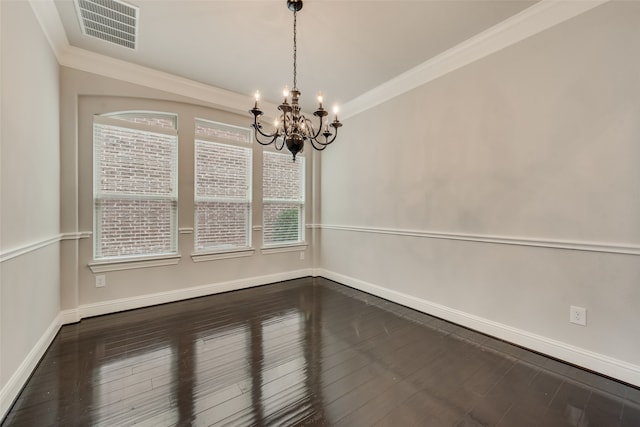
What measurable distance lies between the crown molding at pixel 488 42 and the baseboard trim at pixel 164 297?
3.05m

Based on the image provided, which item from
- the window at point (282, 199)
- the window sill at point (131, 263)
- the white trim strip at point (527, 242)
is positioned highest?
the window at point (282, 199)

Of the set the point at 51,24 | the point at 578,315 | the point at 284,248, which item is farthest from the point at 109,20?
the point at 578,315

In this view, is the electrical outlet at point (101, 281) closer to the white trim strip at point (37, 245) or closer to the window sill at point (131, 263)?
A: the window sill at point (131, 263)

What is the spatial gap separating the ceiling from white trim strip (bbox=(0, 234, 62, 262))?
1909mm

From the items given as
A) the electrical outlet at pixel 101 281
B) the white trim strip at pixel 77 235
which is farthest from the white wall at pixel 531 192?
the white trim strip at pixel 77 235

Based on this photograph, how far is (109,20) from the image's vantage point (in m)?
2.32

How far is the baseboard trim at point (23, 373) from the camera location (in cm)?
156

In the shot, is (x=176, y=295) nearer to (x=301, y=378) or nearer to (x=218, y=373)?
(x=218, y=373)

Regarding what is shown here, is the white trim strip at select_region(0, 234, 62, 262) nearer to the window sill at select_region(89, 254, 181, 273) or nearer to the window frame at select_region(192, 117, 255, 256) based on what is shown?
the window sill at select_region(89, 254, 181, 273)

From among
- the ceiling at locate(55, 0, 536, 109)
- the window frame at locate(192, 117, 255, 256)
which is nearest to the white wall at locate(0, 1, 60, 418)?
the ceiling at locate(55, 0, 536, 109)

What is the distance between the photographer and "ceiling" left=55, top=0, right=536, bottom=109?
2.18m

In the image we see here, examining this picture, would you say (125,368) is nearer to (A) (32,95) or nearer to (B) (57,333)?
(B) (57,333)

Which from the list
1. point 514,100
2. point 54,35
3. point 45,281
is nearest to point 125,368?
point 45,281

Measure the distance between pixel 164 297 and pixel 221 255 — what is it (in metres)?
0.84
